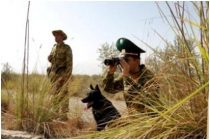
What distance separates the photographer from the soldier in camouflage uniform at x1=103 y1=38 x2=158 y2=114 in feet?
6.97

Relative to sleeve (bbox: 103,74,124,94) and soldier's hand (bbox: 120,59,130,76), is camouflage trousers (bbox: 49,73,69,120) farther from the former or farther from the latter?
soldier's hand (bbox: 120,59,130,76)

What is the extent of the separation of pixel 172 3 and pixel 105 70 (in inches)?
21.4

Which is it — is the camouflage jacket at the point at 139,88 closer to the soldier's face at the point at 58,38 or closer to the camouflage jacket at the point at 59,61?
the soldier's face at the point at 58,38

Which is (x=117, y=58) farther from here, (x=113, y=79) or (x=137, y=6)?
(x=137, y=6)

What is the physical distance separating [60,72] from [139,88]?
1020mm

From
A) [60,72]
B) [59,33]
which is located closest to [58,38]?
[59,33]

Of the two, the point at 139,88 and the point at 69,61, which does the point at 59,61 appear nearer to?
the point at 69,61

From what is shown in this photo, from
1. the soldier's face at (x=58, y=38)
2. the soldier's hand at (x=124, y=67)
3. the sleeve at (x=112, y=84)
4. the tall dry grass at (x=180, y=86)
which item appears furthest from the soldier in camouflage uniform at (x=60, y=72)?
the tall dry grass at (x=180, y=86)

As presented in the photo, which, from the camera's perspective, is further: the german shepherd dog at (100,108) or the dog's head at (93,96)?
the dog's head at (93,96)

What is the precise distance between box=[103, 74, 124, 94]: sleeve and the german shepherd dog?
7cm

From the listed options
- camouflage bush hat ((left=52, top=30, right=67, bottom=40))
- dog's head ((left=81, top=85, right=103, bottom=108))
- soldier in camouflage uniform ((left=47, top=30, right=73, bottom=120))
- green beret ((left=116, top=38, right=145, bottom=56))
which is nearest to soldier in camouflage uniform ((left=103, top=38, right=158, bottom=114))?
green beret ((left=116, top=38, right=145, bottom=56))

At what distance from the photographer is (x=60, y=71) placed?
3.13m

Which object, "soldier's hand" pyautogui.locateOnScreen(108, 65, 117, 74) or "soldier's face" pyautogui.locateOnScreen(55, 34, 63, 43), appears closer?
"soldier's hand" pyautogui.locateOnScreen(108, 65, 117, 74)

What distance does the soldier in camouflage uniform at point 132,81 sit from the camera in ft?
6.97
